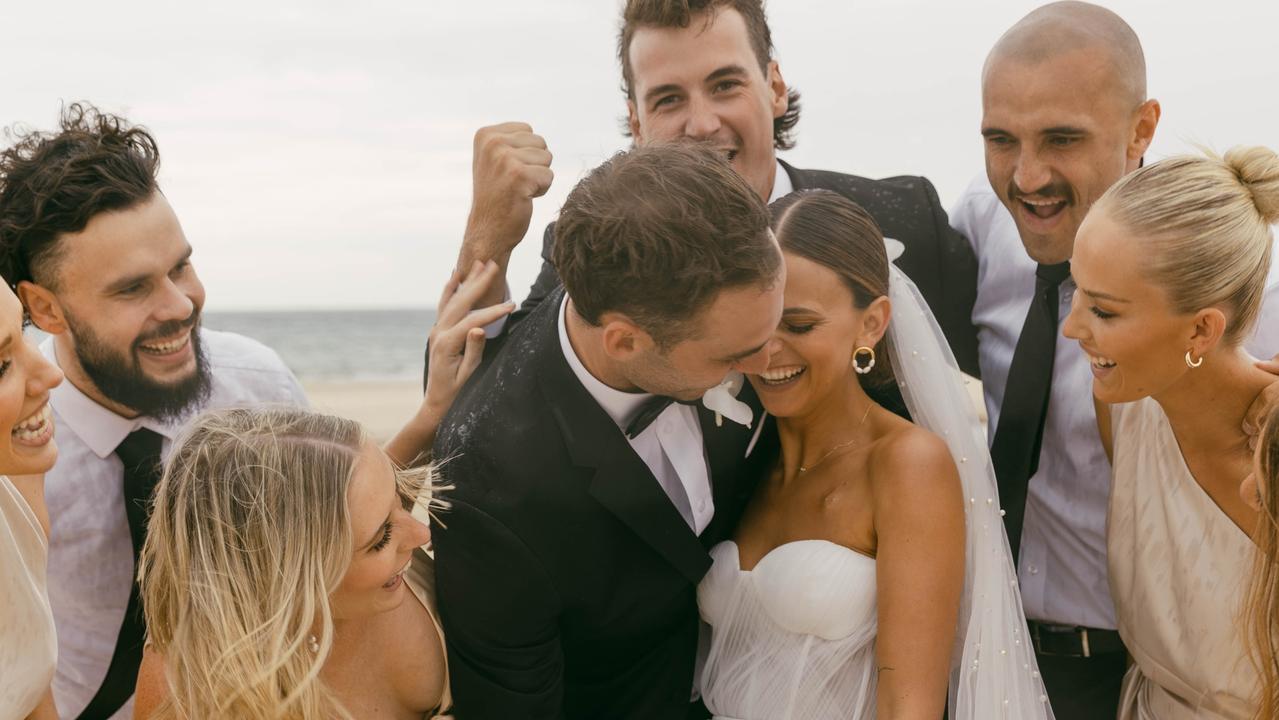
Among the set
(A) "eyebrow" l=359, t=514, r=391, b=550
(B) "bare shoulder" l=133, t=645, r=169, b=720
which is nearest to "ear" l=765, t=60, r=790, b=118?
(A) "eyebrow" l=359, t=514, r=391, b=550

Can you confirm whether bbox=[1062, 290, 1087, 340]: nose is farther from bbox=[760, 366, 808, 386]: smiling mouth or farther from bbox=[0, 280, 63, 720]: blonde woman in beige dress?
bbox=[0, 280, 63, 720]: blonde woman in beige dress

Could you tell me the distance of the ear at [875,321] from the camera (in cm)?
342

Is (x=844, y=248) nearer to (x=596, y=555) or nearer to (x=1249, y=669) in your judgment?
(x=596, y=555)

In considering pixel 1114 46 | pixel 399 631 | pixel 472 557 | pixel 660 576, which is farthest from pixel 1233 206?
pixel 399 631

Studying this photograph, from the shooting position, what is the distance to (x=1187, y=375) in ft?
10.0

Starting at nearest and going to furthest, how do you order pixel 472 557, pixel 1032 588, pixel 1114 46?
pixel 472 557 → pixel 1114 46 → pixel 1032 588

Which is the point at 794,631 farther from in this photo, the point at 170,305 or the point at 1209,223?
the point at 170,305

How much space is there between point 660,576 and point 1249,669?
1.58m

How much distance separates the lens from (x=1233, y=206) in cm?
299

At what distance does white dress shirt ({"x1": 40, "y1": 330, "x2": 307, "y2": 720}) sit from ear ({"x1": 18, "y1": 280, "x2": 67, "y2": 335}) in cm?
21

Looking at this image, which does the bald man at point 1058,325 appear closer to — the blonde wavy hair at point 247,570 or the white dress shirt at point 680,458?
the white dress shirt at point 680,458

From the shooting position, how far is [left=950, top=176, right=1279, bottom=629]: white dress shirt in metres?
3.82

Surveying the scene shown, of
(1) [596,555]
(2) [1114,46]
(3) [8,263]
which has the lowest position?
(1) [596,555]

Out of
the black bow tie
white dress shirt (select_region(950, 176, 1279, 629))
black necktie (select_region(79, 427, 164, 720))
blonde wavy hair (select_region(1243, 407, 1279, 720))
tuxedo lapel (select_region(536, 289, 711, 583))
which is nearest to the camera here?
blonde wavy hair (select_region(1243, 407, 1279, 720))
